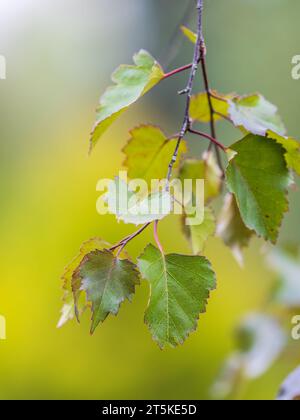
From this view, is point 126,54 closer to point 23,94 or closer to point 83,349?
point 23,94

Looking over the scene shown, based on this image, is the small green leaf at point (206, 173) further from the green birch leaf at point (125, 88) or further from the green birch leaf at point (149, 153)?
the green birch leaf at point (125, 88)

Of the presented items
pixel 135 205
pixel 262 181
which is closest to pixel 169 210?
pixel 135 205

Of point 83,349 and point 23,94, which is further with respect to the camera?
point 23,94

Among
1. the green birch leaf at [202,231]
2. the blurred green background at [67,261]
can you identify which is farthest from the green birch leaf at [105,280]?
the blurred green background at [67,261]

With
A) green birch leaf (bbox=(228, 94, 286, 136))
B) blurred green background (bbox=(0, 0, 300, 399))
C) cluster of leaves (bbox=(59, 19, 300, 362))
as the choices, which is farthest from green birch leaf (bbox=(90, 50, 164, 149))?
blurred green background (bbox=(0, 0, 300, 399))

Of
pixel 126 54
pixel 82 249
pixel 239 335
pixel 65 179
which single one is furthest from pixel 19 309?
pixel 126 54

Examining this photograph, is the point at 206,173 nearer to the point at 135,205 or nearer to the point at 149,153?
the point at 149,153
